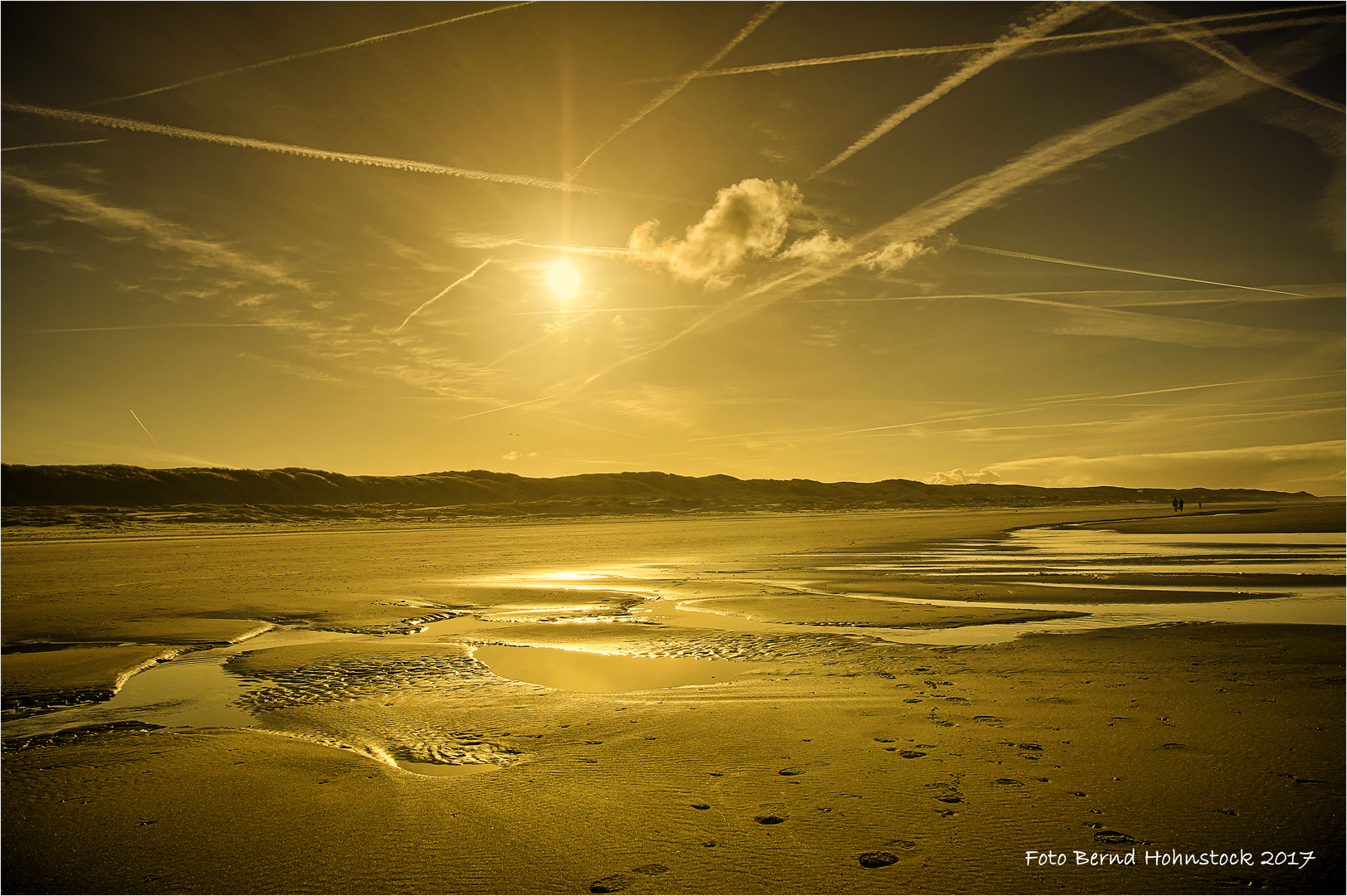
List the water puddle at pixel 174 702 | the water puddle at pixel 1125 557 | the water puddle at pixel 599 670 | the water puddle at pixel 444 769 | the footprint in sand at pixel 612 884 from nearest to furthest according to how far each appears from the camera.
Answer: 1. the footprint in sand at pixel 612 884
2. the water puddle at pixel 444 769
3. the water puddle at pixel 174 702
4. the water puddle at pixel 599 670
5. the water puddle at pixel 1125 557

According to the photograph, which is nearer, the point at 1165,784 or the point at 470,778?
the point at 1165,784

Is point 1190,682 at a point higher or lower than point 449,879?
higher

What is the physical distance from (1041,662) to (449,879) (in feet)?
27.4

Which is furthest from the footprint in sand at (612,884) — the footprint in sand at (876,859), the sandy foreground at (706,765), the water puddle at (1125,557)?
the water puddle at (1125,557)

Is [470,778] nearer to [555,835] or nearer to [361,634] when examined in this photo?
[555,835]

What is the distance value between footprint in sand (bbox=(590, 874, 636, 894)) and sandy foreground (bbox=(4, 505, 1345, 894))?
0.02 metres

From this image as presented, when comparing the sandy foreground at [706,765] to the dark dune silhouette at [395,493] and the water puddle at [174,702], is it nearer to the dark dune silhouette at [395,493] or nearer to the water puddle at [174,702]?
the water puddle at [174,702]

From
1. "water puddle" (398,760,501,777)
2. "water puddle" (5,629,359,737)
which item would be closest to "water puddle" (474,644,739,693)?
"water puddle" (398,760,501,777)

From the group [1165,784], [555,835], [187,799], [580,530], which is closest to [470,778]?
[555,835]

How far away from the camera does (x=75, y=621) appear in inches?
551

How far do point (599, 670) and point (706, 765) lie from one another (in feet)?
14.4

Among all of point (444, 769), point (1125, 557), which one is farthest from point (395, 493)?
point (444, 769)

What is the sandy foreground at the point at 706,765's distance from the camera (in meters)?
4.49

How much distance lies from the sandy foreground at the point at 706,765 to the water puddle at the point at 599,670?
0.20 m
